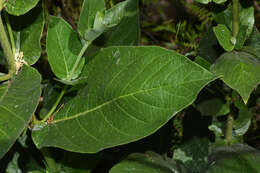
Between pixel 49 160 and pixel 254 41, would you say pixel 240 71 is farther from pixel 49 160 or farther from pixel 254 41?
pixel 49 160

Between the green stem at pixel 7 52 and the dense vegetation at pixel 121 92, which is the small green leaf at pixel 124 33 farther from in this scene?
the green stem at pixel 7 52

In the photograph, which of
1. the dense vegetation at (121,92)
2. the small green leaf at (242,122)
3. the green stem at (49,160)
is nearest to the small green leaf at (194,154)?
the dense vegetation at (121,92)

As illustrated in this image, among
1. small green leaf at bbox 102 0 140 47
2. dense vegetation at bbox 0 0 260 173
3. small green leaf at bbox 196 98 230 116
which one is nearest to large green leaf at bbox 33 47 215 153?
dense vegetation at bbox 0 0 260 173

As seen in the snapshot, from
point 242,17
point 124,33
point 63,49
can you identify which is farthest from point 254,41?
point 63,49

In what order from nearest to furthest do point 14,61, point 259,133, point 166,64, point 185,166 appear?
point 166,64, point 14,61, point 185,166, point 259,133

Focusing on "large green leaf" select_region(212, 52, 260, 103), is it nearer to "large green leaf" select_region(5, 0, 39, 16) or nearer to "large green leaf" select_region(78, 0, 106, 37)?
"large green leaf" select_region(78, 0, 106, 37)

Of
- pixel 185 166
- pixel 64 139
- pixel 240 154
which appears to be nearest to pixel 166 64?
pixel 64 139

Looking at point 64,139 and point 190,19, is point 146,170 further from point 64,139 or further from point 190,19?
point 190,19
